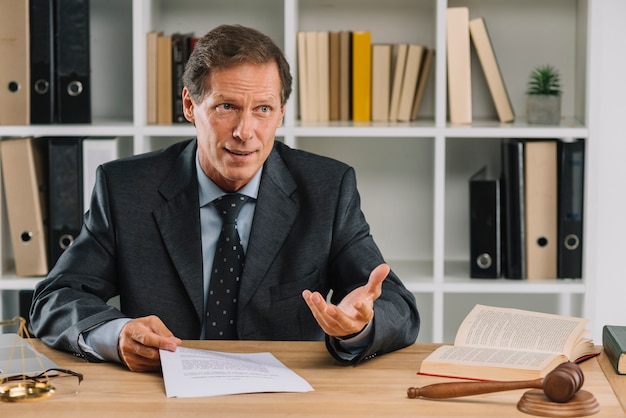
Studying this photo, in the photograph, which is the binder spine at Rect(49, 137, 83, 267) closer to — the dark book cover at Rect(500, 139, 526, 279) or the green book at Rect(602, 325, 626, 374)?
the dark book cover at Rect(500, 139, 526, 279)

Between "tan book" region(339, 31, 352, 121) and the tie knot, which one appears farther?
"tan book" region(339, 31, 352, 121)

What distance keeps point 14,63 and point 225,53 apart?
1028 mm

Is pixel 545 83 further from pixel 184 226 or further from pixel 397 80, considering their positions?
pixel 184 226

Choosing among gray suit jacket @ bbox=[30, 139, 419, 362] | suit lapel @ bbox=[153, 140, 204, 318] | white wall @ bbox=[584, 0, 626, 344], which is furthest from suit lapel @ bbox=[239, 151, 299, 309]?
white wall @ bbox=[584, 0, 626, 344]

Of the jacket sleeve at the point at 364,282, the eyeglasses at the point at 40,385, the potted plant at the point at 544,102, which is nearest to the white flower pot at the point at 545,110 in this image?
the potted plant at the point at 544,102

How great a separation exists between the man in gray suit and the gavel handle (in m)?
0.48

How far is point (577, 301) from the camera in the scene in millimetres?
2979

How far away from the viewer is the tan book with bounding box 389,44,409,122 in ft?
9.52

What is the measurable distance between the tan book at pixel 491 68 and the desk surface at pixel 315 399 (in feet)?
4.49

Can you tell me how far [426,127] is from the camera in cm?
283

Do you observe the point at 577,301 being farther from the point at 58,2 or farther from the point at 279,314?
the point at 58,2

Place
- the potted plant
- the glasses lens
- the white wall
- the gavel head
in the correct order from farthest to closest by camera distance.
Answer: the white wall, the potted plant, the glasses lens, the gavel head

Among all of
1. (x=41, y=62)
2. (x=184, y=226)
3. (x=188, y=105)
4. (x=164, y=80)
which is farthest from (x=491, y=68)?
(x=41, y=62)

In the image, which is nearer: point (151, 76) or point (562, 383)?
point (562, 383)
